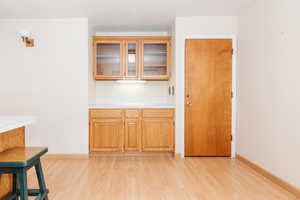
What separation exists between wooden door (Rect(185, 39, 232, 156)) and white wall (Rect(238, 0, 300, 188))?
9.5 inches

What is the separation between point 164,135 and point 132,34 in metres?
2.08

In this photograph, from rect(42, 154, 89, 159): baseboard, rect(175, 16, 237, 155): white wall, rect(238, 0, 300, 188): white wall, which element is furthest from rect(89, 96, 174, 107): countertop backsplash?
rect(238, 0, 300, 188): white wall

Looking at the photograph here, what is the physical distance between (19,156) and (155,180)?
1.56 meters

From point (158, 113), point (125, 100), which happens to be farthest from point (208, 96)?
point (125, 100)

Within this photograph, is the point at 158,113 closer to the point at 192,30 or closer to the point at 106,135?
the point at 106,135

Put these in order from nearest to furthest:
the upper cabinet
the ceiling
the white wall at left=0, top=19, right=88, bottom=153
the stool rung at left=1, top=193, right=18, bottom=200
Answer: the stool rung at left=1, top=193, right=18, bottom=200
the ceiling
the white wall at left=0, top=19, right=88, bottom=153
the upper cabinet

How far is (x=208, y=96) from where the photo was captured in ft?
11.9

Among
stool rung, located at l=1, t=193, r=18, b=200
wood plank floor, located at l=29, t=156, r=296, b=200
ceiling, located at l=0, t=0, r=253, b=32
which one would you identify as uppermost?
ceiling, located at l=0, t=0, r=253, b=32

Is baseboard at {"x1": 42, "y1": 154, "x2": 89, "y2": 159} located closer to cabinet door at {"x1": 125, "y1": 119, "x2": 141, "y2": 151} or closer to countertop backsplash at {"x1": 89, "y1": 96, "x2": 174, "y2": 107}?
cabinet door at {"x1": 125, "y1": 119, "x2": 141, "y2": 151}

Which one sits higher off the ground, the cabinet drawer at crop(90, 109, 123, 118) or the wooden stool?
the cabinet drawer at crop(90, 109, 123, 118)

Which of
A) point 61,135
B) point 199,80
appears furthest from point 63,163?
point 199,80

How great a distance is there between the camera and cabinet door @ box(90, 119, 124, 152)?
3.68 meters

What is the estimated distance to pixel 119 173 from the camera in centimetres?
292

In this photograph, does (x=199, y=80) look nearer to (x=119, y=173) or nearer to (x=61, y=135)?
(x=119, y=173)
